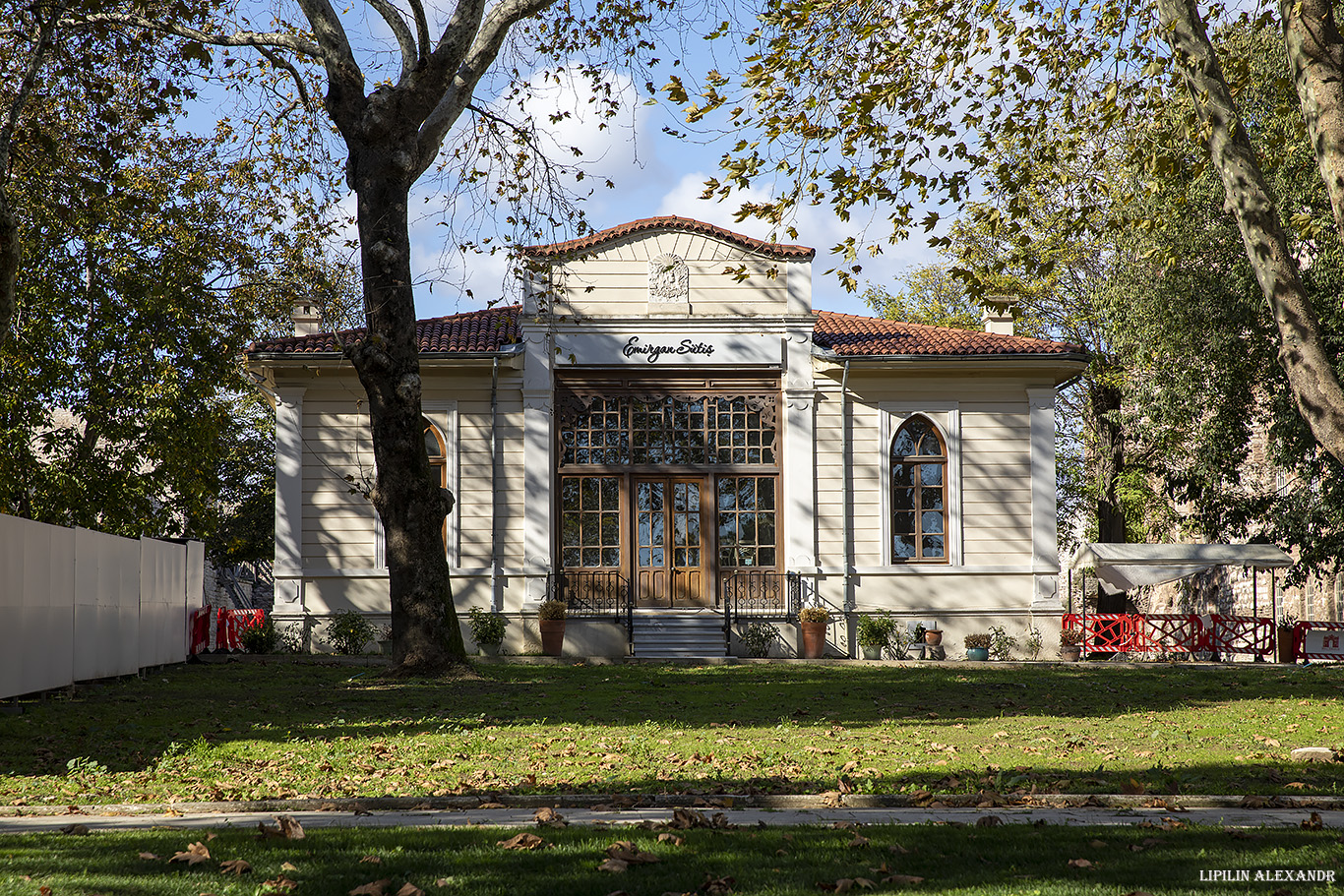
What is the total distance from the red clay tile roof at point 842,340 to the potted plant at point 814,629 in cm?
481

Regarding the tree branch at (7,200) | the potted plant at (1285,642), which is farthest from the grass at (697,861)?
the potted plant at (1285,642)

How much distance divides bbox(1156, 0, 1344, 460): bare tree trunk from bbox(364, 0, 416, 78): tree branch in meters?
8.67

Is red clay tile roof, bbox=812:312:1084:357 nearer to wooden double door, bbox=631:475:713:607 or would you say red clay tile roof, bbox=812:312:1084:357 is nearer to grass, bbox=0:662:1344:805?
wooden double door, bbox=631:475:713:607

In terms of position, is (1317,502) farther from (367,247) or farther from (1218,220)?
(367,247)

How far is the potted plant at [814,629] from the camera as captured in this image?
65.8 ft

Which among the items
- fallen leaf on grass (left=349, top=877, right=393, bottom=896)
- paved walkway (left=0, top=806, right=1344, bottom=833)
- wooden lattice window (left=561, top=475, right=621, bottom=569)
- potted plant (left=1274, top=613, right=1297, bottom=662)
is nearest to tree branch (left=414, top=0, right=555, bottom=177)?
wooden lattice window (left=561, top=475, right=621, bottom=569)

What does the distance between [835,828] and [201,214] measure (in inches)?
711

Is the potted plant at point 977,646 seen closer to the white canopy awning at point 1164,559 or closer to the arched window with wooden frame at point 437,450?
the white canopy awning at point 1164,559

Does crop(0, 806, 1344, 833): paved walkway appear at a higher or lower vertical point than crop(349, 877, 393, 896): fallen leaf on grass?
lower

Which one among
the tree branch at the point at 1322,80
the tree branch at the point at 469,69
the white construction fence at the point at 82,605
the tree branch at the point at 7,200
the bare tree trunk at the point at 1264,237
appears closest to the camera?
the tree branch at the point at 1322,80

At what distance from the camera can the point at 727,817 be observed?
5617 millimetres

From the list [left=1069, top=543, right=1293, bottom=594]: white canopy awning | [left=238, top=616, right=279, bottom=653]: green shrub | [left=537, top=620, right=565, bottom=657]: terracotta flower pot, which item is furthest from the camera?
[left=1069, top=543, right=1293, bottom=594]: white canopy awning

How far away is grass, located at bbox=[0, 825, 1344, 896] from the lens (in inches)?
165

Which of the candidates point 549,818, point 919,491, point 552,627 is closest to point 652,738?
point 549,818
